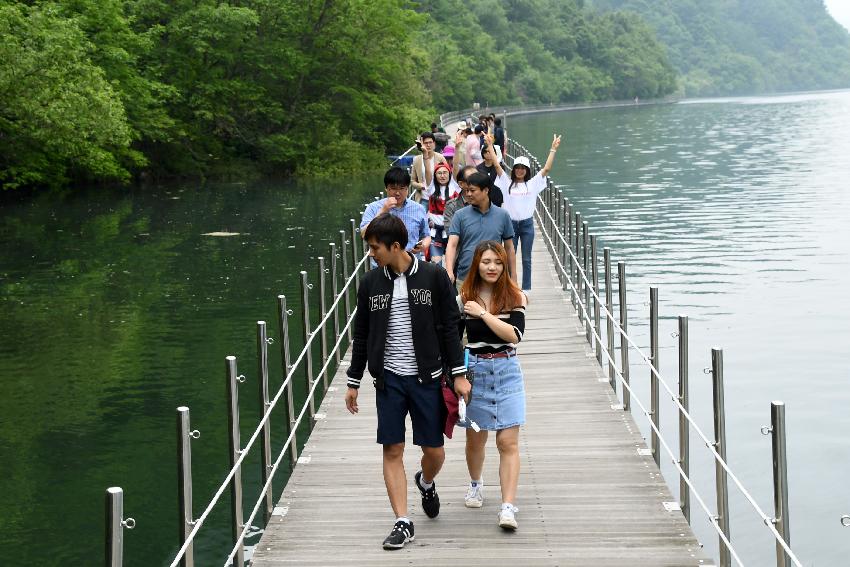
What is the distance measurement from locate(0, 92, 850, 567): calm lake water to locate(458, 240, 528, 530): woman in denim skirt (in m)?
4.00

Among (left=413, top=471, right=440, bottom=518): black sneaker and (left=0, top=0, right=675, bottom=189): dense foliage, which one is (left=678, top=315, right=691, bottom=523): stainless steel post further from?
(left=0, top=0, right=675, bottom=189): dense foliage

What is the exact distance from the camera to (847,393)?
59.3ft

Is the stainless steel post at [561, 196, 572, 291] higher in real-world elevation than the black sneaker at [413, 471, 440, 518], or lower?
higher

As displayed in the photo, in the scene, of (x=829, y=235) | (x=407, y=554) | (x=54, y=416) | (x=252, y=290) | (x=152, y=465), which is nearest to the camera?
(x=407, y=554)

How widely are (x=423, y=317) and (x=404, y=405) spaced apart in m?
0.52

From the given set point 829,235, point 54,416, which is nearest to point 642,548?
point 54,416

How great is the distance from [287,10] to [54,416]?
37.6 m

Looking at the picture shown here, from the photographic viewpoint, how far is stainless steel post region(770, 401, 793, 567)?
6.20m

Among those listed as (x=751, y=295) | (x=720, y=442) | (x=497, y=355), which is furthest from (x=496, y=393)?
(x=751, y=295)

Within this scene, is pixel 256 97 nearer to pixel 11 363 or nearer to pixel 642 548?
pixel 11 363

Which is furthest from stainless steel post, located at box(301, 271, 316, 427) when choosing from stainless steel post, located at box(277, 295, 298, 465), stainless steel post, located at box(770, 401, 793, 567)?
stainless steel post, located at box(770, 401, 793, 567)

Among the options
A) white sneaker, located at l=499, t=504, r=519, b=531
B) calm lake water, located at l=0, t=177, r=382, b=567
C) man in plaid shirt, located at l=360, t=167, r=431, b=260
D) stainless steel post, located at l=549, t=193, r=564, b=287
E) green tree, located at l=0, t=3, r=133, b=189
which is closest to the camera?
white sneaker, located at l=499, t=504, r=519, b=531

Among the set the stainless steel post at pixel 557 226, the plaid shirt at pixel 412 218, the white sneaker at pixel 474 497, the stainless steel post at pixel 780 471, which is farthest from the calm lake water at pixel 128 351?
the stainless steel post at pixel 780 471

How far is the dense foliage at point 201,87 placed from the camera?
36.5m
